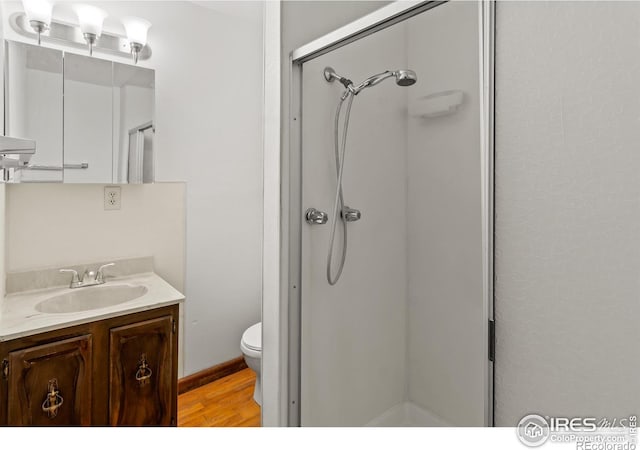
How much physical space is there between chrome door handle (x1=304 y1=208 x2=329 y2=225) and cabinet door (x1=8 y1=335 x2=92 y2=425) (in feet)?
2.90

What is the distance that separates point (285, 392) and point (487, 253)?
0.70 meters

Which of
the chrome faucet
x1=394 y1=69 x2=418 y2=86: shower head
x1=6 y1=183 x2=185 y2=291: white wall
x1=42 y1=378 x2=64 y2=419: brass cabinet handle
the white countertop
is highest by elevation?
x1=394 y1=69 x2=418 y2=86: shower head

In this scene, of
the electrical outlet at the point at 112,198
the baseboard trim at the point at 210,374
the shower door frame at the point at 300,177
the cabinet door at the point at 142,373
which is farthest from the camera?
the baseboard trim at the point at 210,374

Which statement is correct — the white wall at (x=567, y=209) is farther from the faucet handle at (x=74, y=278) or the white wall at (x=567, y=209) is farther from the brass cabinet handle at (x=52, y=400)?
the faucet handle at (x=74, y=278)

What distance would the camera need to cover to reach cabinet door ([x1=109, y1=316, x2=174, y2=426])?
4.65 ft

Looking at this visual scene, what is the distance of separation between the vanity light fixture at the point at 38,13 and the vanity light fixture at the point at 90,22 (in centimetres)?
11

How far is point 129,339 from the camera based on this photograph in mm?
1445

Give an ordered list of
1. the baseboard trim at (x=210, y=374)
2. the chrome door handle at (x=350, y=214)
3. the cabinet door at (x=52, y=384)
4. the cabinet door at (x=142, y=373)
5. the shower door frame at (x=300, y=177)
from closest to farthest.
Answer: the shower door frame at (x=300, y=177) → the chrome door handle at (x=350, y=214) → the cabinet door at (x=52, y=384) → the cabinet door at (x=142, y=373) → the baseboard trim at (x=210, y=374)

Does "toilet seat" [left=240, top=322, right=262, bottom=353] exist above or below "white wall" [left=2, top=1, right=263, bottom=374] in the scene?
below

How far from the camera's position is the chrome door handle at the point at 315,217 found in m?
1.12

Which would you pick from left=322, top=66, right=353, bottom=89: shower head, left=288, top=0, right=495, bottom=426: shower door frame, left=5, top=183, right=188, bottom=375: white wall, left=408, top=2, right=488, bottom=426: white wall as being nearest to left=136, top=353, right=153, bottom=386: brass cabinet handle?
left=5, top=183, right=188, bottom=375: white wall

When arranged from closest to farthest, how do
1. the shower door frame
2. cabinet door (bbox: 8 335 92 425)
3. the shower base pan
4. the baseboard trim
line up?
the shower door frame, the shower base pan, cabinet door (bbox: 8 335 92 425), the baseboard trim

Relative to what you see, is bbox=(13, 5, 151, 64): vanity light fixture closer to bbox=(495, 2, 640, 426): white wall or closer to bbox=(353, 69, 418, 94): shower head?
bbox=(353, 69, 418, 94): shower head

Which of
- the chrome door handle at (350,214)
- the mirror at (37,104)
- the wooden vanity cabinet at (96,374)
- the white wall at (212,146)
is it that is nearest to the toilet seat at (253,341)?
the wooden vanity cabinet at (96,374)
